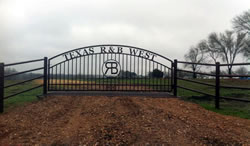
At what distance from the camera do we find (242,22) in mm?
19625

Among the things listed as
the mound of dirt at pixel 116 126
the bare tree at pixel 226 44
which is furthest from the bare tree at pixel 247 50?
the mound of dirt at pixel 116 126

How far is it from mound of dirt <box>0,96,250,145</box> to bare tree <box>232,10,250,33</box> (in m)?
19.9

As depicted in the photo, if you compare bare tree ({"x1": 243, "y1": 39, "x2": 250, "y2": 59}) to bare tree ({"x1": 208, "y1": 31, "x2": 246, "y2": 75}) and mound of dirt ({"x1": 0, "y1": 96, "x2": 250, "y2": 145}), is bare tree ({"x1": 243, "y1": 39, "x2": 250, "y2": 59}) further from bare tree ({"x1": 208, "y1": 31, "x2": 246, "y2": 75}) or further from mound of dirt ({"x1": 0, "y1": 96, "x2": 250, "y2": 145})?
mound of dirt ({"x1": 0, "y1": 96, "x2": 250, "y2": 145})

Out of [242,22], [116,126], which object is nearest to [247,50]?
[242,22]

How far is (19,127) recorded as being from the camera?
3.36 m

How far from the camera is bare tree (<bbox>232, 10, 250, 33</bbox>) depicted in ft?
63.3

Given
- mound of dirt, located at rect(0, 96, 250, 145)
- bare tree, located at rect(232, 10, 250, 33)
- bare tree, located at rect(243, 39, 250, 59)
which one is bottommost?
mound of dirt, located at rect(0, 96, 250, 145)

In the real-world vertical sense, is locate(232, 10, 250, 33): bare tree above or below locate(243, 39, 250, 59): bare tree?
above

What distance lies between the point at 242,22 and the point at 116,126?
22.2 metres

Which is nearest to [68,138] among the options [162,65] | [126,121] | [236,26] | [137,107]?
[126,121]

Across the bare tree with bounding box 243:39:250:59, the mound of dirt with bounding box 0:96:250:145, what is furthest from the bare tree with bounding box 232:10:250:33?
the mound of dirt with bounding box 0:96:250:145

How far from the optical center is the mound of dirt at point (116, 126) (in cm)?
282

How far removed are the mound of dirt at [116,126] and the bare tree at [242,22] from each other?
19.9 meters

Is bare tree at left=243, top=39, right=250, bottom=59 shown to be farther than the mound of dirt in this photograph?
Yes
